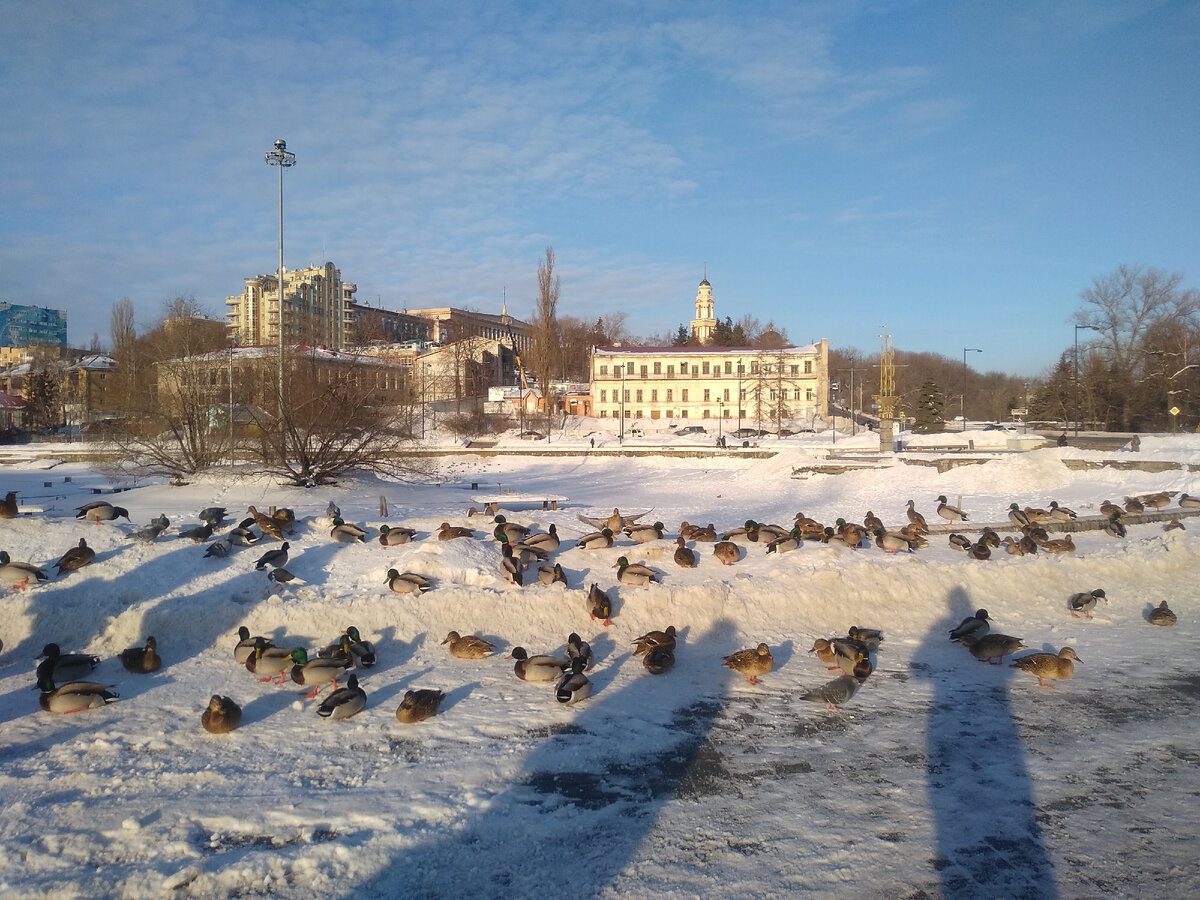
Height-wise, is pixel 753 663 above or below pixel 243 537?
below

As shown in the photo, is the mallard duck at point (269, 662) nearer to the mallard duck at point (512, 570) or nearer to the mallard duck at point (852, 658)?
the mallard duck at point (512, 570)

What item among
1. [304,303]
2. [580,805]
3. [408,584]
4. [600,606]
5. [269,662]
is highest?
[304,303]

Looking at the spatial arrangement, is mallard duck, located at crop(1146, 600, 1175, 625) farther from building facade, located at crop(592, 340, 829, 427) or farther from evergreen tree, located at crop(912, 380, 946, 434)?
building facade, located at crop(592, 340, 829, 427)

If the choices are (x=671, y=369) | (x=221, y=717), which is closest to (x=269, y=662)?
(x=221, y=717)

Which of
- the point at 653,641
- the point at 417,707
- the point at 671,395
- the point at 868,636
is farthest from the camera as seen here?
the point at 671,395

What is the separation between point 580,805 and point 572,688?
183 cm

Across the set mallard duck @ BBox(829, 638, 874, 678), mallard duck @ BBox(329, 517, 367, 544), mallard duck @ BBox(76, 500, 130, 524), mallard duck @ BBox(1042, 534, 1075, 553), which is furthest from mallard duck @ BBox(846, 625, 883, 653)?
mallard duck @ BBox(76, 500, 130, 524)

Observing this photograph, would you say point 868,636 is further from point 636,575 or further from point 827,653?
point 636,575

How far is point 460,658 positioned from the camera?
9172 mm

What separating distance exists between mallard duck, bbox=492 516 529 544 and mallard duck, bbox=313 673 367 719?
4523 mm

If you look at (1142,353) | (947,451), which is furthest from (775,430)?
(947,451)

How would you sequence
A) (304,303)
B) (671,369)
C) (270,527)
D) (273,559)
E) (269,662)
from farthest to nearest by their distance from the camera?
(304,303)
(671,369)
(270,527)
(273,559)
(269,662)

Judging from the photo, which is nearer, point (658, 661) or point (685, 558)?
point (658, 661)

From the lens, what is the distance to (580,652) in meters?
8.74
